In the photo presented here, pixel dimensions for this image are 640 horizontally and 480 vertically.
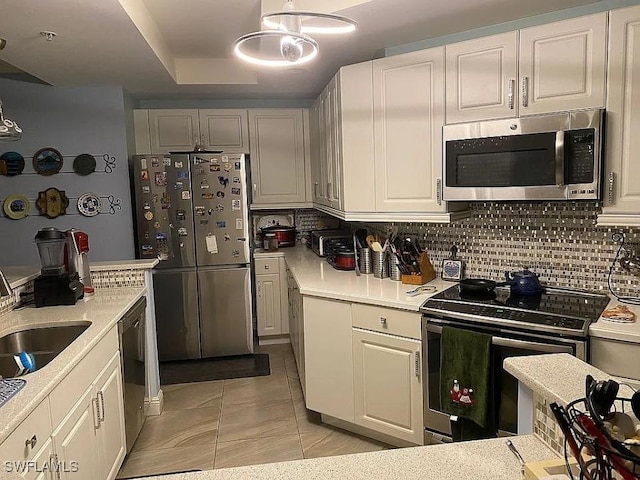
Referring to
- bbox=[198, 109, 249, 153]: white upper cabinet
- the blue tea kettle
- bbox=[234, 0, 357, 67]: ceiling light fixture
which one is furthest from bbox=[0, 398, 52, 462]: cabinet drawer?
bbox=[198, 109, 249, 153]: white upper cabinet

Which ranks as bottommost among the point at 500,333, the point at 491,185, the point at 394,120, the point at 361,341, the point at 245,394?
the point at 245,394

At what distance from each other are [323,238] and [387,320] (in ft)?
5.23

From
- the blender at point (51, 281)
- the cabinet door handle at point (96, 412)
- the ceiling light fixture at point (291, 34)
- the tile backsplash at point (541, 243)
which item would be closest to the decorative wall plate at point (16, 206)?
the blender at point (51, 281)

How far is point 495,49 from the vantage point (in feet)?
8.13

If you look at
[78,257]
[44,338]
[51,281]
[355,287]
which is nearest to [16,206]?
[78,257]

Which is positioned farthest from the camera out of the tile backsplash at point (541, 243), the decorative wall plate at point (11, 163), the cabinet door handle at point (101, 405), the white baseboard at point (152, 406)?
Answer: the decorative wall plate at point (11, 163)

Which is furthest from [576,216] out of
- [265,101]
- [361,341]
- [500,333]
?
[265,101]

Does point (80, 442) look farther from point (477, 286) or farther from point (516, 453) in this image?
point (477, 286)

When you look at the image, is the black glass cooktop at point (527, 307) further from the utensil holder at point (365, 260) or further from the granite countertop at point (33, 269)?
→ the granite countertop at point (33, 269)

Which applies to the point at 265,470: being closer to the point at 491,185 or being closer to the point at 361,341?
the point at 361,341

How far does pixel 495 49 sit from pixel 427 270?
1.29 meters

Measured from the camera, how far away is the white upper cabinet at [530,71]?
86.8 inches

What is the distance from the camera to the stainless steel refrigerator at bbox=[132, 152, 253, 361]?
4.08 metres

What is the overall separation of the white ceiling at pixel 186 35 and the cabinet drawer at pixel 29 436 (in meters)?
1.77
